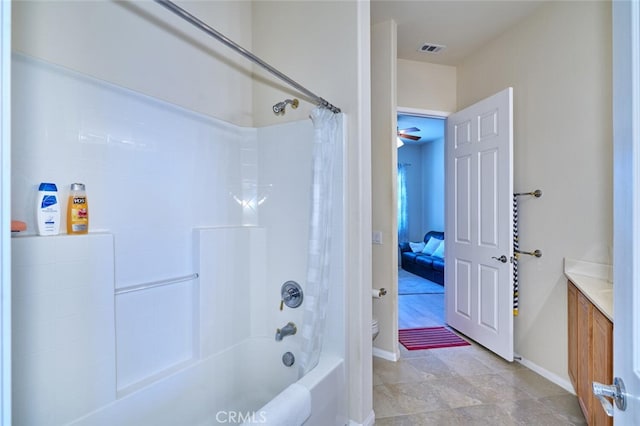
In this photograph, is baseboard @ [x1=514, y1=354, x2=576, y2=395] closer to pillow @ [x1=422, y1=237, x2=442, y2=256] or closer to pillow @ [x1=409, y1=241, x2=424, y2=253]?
pillow @ [x1=422, y1=237, x2=442, y2=256]

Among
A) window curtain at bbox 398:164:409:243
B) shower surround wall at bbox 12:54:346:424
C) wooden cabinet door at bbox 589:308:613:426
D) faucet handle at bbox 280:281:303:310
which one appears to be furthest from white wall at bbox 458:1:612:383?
window curtain at bbox 398:164:409:243

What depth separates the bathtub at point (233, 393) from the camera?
1358 mm

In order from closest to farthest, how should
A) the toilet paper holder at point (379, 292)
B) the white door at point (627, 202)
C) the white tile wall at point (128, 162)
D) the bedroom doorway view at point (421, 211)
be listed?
1. the white door at point (627, 202)
2. the white tile wall at point (128, 162)
3. the toilet paper holder at point (379, 292)
4. the bedroom doorway view at point (421, 211)

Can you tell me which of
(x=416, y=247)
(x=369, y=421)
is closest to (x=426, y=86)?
(x=369, y=421)

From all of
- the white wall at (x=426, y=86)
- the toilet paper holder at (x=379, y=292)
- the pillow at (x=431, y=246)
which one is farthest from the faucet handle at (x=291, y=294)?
the pillow at (x=431, y=246)

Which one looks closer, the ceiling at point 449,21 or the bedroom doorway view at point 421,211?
the ceiling at point 449,21

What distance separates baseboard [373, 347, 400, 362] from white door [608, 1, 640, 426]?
2.11 m

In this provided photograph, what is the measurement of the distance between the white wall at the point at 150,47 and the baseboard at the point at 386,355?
222 cm

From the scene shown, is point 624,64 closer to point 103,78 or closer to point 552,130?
point 103,78

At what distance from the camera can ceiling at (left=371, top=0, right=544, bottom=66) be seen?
2.47 metres

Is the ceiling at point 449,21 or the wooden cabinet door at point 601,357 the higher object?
the ceiling at point 449,21

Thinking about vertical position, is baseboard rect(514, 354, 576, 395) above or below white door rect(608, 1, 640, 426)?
below
